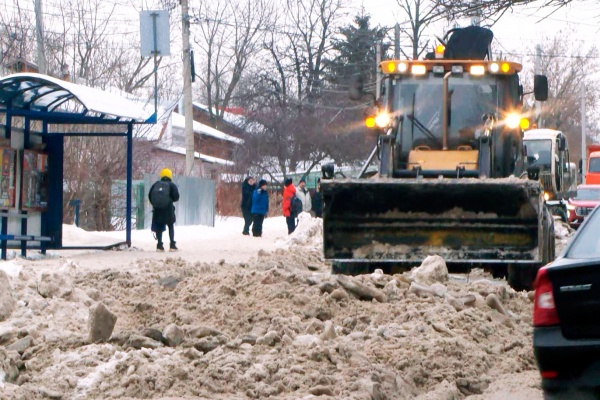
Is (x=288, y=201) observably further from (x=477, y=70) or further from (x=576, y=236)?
(x=576, y=236)

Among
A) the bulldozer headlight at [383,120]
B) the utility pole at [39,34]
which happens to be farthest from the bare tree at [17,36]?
the bulldozer headlight at [383,120]

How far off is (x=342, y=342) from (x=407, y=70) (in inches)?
282

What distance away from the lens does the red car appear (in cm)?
3053

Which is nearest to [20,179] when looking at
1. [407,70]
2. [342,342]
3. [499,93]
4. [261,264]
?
[261,264]

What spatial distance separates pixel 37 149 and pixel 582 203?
17469 mm

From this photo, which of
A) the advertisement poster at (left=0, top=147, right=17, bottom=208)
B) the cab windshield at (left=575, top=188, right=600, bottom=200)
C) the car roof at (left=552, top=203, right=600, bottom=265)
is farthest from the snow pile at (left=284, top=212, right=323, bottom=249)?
the car roof at (left=552, top=203, right=600, bottom=265)

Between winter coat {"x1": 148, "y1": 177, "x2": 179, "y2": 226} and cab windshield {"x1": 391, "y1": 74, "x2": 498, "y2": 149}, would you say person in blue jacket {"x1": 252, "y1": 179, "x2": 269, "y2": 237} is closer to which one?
winter coat {"x1": 148, "y1": 177, "x2": 179, "y2": 226}

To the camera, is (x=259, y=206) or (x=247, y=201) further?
(x=247, y=201)

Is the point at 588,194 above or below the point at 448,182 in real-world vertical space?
above

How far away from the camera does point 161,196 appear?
21062mm

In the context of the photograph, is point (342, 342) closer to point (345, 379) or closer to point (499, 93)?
point (345, 379)

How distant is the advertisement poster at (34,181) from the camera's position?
708 inches

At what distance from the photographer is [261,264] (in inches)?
562

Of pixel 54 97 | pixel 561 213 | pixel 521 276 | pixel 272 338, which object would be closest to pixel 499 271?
pixel 521 276
